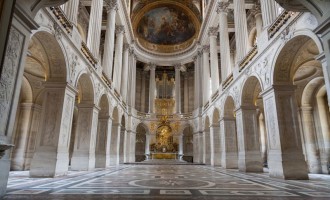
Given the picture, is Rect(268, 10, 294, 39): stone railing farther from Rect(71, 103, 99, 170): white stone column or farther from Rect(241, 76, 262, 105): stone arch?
Rect(71, 103, 99, 170): white stone column

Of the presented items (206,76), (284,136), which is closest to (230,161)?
(284,136)

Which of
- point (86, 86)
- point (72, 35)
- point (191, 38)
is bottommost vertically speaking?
point (86, 86)

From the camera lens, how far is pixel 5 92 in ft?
14.8

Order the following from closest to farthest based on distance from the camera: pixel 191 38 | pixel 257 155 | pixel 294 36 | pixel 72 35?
1. pixel 294 36
2. pixel 72 35
3. pixel 257 155
4. pixel 191 38

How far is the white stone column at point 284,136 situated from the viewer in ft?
26.8

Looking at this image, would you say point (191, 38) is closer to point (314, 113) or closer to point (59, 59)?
point (314, 113)

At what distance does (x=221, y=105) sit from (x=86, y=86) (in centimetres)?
904

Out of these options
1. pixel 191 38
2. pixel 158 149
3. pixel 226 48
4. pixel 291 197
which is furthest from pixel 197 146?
pixel 291 197

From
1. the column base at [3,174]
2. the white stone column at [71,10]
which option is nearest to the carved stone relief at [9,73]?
the column base at [3,174]

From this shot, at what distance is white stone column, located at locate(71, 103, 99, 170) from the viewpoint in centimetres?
1139

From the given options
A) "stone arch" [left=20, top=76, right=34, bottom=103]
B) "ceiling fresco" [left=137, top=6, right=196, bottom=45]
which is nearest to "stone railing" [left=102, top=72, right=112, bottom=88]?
"stone arch" [left=20, top=76, right=34, bottom=103]

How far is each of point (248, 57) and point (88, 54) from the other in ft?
26.6

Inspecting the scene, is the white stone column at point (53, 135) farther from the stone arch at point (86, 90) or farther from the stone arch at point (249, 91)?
the stone arch at point (249, 91)

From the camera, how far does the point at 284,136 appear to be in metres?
8.58
